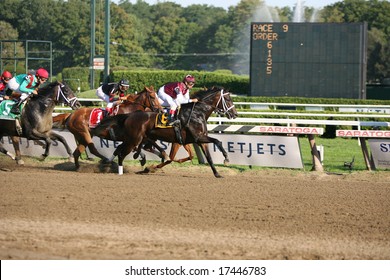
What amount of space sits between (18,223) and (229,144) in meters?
6.34

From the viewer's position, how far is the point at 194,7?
118 m

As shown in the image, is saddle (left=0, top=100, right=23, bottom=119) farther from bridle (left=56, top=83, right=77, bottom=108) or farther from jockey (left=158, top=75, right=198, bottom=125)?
jockey (left=158, top=75, right=198, bottom=125)

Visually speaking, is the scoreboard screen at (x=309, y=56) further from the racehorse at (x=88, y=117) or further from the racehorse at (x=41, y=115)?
the racehorse at (x=41, y=115)

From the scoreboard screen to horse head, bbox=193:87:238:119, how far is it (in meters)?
12.0

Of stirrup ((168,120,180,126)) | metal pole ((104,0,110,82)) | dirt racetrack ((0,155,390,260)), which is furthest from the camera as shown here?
metal pole ((104,0,110,82))

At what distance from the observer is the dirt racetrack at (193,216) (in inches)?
290

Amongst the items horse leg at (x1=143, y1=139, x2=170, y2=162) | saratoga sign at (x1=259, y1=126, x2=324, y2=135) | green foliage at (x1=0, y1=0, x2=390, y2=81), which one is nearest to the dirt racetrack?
horse leg at (x1=143, y1=139, x2=170, y2=162)

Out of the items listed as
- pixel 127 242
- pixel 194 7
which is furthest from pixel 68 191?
pixel 194 7

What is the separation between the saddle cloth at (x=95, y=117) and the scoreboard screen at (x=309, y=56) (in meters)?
11.8

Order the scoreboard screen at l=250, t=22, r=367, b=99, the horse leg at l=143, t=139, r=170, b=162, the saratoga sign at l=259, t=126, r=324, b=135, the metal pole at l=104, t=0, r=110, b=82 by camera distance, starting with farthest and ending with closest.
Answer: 1. the metal pole at l=104, t=0, r=110, b=82
2. the scoreboard screen at l=250, t=22, r=367, b=99
3. the saratoga sign at l=259, t=126, r=324, b=135
4. the horse leg at l=143, t=139, r=170, b=162

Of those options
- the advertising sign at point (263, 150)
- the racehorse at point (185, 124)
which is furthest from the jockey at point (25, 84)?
the advertising sign at point (263, 150)

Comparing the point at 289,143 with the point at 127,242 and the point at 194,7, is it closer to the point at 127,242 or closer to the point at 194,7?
the point at 127,242

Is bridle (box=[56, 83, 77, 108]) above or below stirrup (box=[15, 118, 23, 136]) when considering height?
above

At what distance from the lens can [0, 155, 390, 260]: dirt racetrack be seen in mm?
7371
